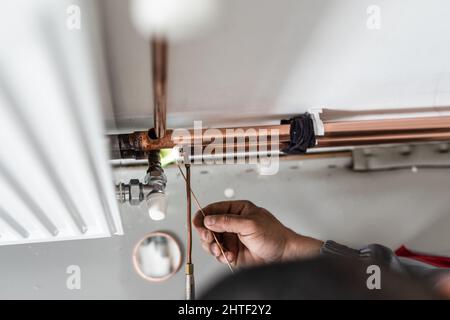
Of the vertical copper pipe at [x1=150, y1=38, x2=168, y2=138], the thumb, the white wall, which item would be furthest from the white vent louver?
the white wall

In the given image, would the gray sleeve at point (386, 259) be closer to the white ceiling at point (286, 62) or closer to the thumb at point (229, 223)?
the thumb at point (229, 223)

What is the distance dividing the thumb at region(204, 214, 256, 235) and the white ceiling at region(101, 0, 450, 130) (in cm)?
21

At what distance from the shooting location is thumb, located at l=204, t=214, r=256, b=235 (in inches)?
32.3

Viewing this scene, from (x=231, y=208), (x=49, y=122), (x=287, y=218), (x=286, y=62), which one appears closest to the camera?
(x=49, y=122)

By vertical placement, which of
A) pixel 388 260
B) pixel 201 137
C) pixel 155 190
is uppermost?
pixel 201 137

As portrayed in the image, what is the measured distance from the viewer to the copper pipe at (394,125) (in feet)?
2.77

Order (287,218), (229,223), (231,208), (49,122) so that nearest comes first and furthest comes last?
(49,122), (229,223), (231,208), (287,218)

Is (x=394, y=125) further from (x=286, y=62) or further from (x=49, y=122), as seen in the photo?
(x=49, y=122)

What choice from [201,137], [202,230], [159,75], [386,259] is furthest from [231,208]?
[159,75]

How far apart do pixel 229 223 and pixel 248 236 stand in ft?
0.22

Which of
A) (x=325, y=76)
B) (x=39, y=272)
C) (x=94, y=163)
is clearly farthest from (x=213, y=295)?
(x=39, y=272)

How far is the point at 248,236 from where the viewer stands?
0.86m

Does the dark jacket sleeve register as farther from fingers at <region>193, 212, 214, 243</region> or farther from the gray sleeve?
fingers at <region>193, 212, 214, 243</region>

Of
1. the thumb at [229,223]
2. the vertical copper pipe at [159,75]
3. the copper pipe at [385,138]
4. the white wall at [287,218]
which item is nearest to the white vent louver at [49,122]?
the vertical copper pipe at [159,75]
